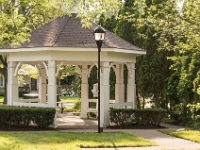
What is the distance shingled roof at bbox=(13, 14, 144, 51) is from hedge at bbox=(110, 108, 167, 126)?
2835 mm

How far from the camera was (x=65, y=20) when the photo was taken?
18297 millimetres

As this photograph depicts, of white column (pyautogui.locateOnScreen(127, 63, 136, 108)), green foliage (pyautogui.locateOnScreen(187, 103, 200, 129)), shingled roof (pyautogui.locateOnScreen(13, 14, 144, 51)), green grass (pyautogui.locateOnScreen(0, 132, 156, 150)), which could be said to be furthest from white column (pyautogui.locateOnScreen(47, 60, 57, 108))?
green foliage (pyautogui.locateOnScreen(187, 103, 200, 129))

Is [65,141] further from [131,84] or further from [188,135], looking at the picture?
[131,84]

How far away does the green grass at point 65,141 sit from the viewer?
1082 cm

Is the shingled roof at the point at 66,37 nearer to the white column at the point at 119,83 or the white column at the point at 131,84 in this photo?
the white column at the point at 131,84

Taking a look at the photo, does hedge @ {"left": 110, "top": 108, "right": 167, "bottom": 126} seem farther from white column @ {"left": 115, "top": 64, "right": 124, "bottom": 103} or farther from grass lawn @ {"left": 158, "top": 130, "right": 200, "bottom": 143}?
white column @ {"left": 115, "top": 64, "right": 124, "bottom": 103}

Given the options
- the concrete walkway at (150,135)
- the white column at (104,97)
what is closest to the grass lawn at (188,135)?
the concrete walkway at (150,135)

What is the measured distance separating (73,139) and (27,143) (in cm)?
158

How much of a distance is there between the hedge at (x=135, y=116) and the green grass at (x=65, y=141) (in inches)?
120

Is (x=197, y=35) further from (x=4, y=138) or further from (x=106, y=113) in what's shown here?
(x=4, y=138)

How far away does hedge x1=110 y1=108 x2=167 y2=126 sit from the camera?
16.3 m

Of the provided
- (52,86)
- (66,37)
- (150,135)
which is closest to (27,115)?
(52,86)

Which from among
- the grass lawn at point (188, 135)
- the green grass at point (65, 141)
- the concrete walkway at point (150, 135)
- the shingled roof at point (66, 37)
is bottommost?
the concrete walkway at point (150, 135)

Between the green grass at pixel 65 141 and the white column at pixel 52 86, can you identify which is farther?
the white column at pixel 52 86
